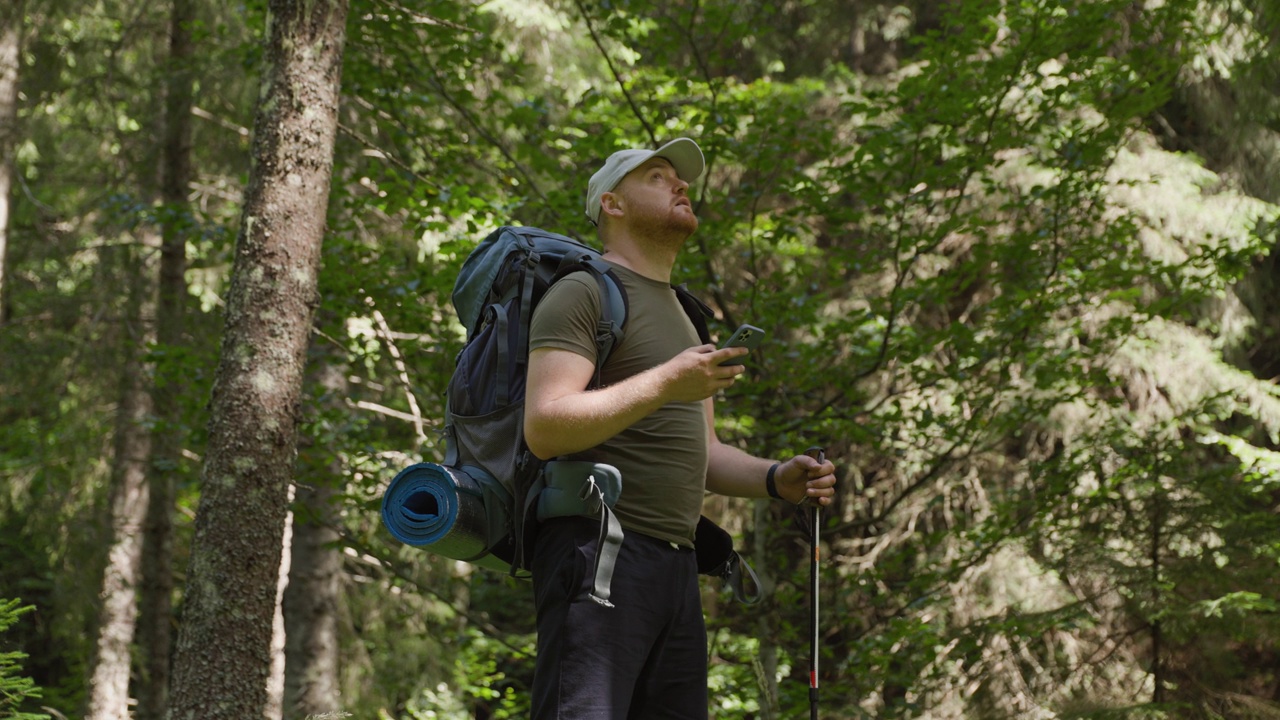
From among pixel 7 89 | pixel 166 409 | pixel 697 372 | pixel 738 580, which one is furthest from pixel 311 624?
pixel 697 372

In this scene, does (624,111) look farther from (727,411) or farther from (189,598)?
(189,598)

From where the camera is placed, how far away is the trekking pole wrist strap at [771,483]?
2729 millimetres

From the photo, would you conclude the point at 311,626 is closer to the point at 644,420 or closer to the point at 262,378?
the point at 262,378

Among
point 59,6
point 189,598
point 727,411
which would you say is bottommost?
point 189,598

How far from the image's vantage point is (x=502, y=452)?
97.3 inches

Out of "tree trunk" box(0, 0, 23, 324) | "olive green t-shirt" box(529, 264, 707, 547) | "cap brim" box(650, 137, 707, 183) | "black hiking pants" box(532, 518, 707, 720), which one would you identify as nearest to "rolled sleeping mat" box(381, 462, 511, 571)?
"black hiking pants" box(532, 518, 707, 720)

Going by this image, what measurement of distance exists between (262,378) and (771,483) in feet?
6.07

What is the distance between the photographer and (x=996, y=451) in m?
10.2

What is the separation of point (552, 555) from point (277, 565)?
160cm

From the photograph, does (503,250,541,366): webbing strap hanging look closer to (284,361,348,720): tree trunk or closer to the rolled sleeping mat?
the rolled sleeping mat

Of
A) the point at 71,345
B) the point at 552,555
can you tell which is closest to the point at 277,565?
the point at 552,555

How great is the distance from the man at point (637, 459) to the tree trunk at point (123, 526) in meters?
7.69

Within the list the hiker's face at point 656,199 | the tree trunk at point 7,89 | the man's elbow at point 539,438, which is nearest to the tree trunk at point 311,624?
the tree trunk at point 7,89

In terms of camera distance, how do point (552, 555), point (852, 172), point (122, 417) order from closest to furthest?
point (552, 555) < point (852, 172) < point (122, 417)
